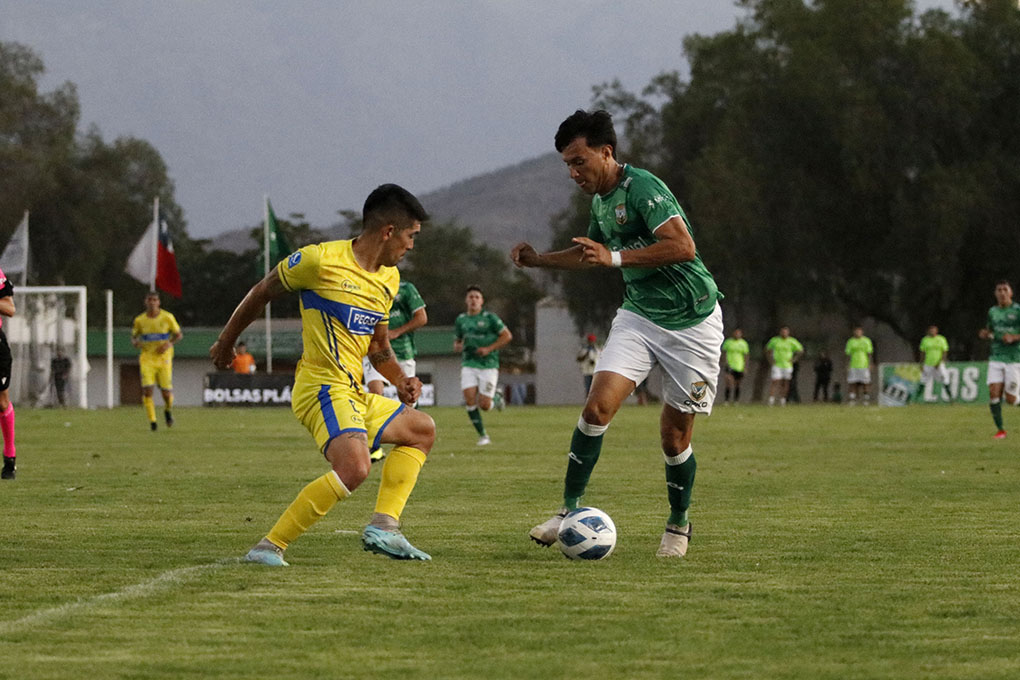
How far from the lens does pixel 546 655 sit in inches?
201

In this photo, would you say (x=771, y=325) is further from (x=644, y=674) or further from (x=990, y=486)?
(x=644, y=674)

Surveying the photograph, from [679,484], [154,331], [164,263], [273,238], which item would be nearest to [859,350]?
[273,238]

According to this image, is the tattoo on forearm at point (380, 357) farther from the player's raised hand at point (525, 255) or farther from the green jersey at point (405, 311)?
the green jersey at point (405, 311)

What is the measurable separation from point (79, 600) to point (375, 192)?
240cm

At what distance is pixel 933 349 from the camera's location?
44.9 metres

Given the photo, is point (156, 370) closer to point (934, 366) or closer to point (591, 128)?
point (591, 128)

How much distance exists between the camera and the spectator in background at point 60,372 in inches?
1761

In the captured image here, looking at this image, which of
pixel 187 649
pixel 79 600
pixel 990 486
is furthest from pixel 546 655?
pixel 990 486

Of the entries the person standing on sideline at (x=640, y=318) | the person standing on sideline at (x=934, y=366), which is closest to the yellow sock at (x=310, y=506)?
the person standing on sideline at (x=640, y=318)

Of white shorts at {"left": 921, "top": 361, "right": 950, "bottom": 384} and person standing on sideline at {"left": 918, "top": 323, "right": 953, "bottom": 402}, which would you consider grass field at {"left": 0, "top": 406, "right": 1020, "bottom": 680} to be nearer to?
person standing on sideline at {"left": 918, "top": 323, "right": 953, "bottom": 402}

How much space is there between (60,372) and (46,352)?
77 cm

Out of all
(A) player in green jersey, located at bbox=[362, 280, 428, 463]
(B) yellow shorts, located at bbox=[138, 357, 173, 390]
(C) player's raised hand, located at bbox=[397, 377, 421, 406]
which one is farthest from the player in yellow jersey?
(C) player's raised hand, located at bbox=[397, 377, 421, 406]

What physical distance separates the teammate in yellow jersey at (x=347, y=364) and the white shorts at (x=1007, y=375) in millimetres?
17059

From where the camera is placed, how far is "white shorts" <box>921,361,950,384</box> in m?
46.2
